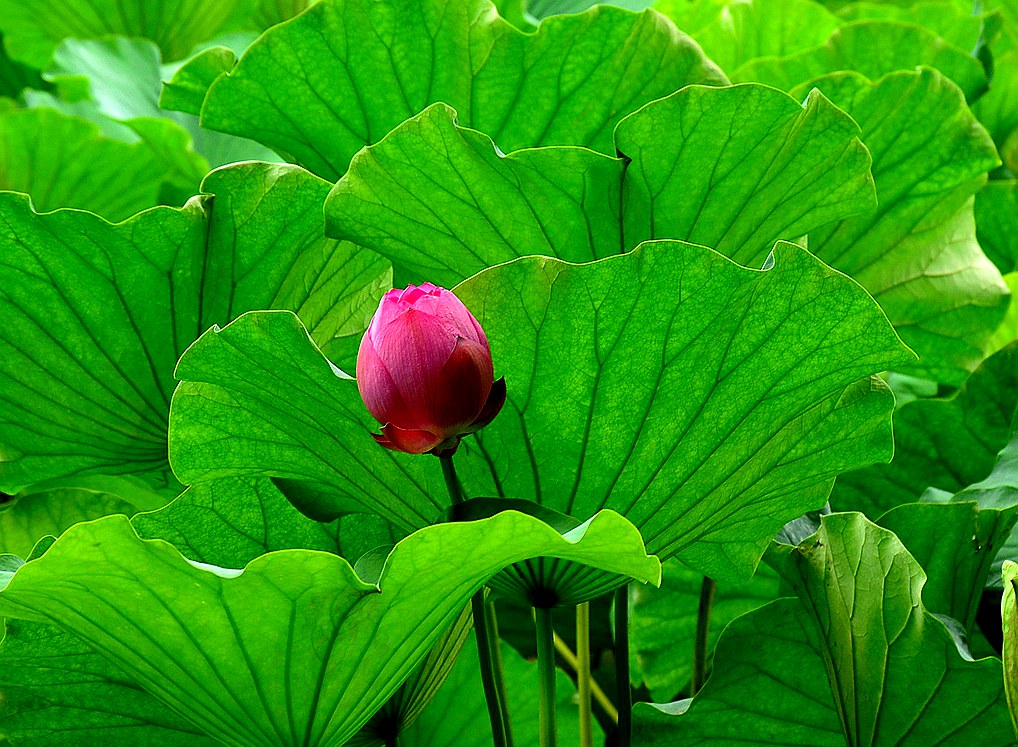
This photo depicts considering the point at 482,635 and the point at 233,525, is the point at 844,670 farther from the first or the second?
the point at 233,525

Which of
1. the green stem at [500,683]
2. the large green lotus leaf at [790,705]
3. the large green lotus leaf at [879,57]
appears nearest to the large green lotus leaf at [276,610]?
the green stem at [500,683]

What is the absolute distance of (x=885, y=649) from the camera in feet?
1.86

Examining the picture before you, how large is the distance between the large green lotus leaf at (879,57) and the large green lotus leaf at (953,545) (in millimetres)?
424

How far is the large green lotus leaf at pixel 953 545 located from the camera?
2.01 ft

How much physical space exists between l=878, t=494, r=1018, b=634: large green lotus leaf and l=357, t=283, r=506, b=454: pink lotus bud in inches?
12.2

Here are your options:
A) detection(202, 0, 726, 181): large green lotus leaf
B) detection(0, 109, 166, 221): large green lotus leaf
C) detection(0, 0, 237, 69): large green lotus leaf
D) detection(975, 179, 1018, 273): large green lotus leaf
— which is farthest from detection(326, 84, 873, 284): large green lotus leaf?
detection(0, 0, 237, 69): large green lotus leaf

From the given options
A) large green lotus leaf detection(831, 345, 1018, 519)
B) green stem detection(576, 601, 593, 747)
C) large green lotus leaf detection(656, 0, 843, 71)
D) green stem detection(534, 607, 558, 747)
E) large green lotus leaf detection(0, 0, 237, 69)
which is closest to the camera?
green stem detection(534, 607, 558, 747)

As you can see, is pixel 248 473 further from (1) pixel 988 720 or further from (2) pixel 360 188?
(1) pixel 988 720

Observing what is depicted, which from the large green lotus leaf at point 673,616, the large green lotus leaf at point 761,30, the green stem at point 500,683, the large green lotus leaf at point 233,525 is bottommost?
the large green lotus leaf at point 673,616

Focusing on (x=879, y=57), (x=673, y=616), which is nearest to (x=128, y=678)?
(x=673, y=616)

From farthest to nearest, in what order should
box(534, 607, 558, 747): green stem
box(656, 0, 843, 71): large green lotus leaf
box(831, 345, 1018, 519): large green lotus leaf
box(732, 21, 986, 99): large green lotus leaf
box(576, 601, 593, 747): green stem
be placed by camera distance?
box(656, 0, 843, 71): large green lotus leaf, box(732, 21, 986, 99): large green lotus leaf, box(831, 345, 1018, 519): large green lotus leaf, box(576, 601, 593, 747): green stem, box(534, 607, 558, 747): green stem

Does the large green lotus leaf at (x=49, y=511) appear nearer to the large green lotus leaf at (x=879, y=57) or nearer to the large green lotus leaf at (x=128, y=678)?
the large green lotus leaf at (x=128, y=678)

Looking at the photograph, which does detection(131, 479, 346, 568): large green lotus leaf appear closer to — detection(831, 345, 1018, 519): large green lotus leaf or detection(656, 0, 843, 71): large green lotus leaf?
detection(831, 345, 1018, 519): large green lotus leaf

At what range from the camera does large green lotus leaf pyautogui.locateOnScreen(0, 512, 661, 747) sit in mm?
403
